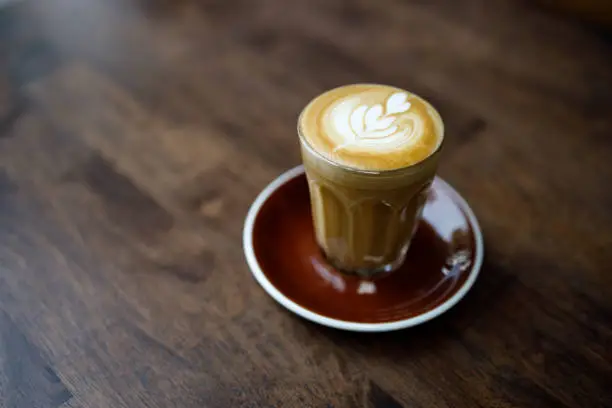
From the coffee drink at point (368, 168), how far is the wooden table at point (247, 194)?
9 cm

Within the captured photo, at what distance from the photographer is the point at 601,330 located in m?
→ 0.52

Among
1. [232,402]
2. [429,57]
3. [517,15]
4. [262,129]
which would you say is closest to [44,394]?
[232,402]

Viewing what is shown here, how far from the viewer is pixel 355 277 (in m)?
0.59

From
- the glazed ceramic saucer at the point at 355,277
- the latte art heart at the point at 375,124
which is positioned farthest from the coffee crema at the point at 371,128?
the glazed ceramic saucer at the point at 355,277

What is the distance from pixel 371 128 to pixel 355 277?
0.50 feet

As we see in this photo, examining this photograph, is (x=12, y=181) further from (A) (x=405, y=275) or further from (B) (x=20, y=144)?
(A) (x=405, y=275)

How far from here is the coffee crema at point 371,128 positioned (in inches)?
19.6

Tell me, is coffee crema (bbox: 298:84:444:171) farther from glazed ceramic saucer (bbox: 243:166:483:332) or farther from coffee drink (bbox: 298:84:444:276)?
glazed ceramic saucer (bbox: 243:166:483:332)

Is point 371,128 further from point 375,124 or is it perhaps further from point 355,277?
point 355,277

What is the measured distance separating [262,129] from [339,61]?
17 centimetres

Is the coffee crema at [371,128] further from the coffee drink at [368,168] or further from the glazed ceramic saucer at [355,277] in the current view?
the glazed ceramic saucer at [355,277]

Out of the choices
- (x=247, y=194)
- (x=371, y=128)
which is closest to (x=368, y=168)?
(x=371, y=128)

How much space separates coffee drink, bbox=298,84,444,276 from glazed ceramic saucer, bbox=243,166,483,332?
2cm

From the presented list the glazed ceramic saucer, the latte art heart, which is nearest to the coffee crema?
the latte art heart
